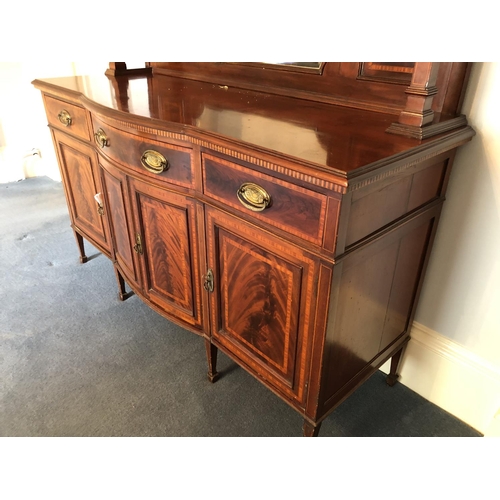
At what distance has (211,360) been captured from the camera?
124cm

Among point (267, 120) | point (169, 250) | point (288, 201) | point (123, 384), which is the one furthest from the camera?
point (123, 384)

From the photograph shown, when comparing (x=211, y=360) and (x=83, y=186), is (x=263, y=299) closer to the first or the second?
(x=211, y=360)

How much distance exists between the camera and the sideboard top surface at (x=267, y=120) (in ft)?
2.35

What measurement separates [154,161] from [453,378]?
984 mm

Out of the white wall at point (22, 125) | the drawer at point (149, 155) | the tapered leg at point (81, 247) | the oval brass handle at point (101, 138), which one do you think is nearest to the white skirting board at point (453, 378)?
the drawer at point (149, 155)

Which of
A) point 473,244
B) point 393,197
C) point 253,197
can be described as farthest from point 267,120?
point 473,244

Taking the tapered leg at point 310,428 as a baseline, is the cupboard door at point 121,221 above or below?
above

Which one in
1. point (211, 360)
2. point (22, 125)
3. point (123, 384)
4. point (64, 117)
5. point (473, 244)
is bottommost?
point (123, 384)

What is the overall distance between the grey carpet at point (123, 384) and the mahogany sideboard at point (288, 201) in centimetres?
11

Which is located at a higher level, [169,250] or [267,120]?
[267,120]

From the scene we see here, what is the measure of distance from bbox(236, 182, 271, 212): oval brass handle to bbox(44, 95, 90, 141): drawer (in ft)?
2.47

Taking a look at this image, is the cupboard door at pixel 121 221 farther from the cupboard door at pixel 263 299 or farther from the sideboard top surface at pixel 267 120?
the cupboard door at pixel 263 299

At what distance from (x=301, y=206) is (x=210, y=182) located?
0.83 feet

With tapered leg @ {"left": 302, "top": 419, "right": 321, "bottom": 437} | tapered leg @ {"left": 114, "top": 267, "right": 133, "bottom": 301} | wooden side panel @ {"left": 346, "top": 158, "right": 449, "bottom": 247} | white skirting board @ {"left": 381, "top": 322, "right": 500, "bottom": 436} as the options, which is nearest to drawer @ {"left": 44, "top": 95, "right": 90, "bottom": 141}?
tapered leg @ {"left": 114, "top": 267, "right": 133, "bottom": 301}
